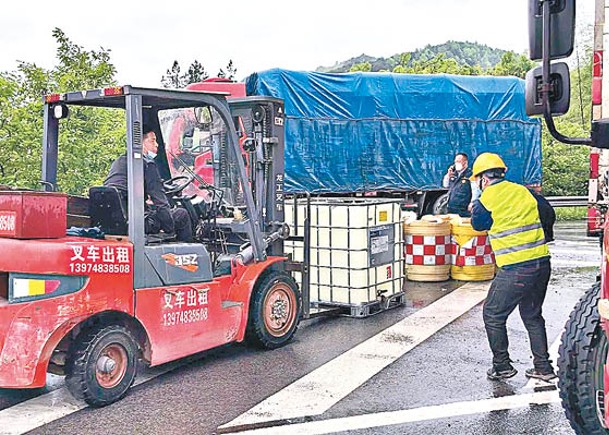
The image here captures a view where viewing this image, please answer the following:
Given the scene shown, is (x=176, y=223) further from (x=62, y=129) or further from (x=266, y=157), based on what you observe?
(x=62, y=129)

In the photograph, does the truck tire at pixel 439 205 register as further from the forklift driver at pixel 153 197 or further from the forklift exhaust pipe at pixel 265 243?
the forklift driver at pixel 153 197

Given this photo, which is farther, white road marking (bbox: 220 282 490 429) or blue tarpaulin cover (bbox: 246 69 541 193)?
blue tarpaulin cover (bbox: 246 69 541 193)

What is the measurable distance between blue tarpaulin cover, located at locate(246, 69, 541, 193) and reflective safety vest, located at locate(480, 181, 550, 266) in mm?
7971

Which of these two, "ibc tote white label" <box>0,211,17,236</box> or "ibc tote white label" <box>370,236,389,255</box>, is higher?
"ibc tote white label" <box>0,211,17,236</box>

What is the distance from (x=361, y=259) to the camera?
8328 millimetres

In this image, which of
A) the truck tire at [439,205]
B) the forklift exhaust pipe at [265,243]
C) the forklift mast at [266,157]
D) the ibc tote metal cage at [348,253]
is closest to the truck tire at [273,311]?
the forklift exhaust pipe at [265,243]

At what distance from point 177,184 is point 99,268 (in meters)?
1.75

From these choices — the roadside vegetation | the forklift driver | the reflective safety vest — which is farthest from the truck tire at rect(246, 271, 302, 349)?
the roadside vegetation

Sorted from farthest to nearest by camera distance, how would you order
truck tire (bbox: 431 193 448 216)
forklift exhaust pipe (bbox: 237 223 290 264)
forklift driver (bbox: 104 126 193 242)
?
truck tire (bbox: 431 193 448 216) → forklift exhaust pipe (bbox: 237 223 290 264) → forklift driver (bbox: 104 126 193 242)

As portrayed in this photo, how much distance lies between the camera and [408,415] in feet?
16.8

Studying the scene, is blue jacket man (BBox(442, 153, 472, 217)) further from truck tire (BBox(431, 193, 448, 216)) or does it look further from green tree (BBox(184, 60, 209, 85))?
green tree (BBox(184, 60, 209, 85))

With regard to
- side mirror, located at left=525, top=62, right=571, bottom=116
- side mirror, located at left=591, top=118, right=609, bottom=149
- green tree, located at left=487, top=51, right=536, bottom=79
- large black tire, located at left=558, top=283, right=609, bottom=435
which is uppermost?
green tree, located at left=487, top=51, right=536, bottom=79

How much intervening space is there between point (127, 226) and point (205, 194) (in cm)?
132

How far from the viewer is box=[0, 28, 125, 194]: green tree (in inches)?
456
